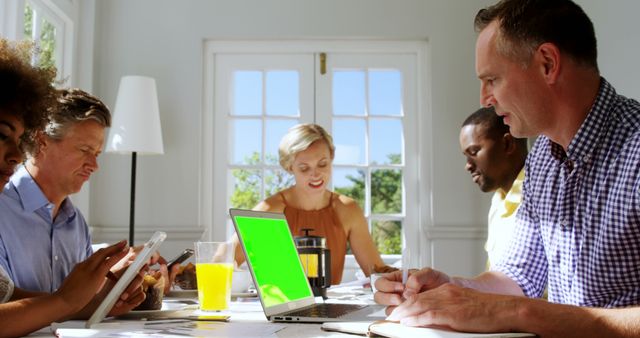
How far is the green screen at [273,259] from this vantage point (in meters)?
1.50

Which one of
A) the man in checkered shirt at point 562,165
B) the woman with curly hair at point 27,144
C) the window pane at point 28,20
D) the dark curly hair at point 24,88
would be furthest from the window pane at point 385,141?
the dark curly hair at point 24,88

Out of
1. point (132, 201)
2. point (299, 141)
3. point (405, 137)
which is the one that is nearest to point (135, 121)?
point (132, 201)

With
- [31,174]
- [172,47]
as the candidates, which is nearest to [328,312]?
[31,174]

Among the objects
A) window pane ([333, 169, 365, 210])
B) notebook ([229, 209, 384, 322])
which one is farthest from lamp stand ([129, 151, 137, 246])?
notebook ([229, 209, 384, 322])

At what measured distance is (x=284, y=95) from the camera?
174 inches

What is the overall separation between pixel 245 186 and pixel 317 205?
1.19 metres

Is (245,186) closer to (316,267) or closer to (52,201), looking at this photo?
(316,267)

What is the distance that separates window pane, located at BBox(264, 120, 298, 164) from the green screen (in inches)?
99.7

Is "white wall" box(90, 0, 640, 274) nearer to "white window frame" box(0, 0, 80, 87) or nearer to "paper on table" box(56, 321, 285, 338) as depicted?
"white window frame" box(0, 0, 80, 87)

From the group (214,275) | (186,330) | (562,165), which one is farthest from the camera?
(214,275)

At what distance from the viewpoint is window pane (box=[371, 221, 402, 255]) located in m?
4.40

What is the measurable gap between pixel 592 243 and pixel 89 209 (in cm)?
348

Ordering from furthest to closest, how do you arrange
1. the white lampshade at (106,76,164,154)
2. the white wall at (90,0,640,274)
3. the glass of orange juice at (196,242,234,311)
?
the white wall at (90,0,640,274) → the white lampshade at (106,76,164,154) → the glass of orange juice at (196,242,234,311)

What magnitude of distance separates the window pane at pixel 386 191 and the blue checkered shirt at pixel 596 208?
9.10ft
